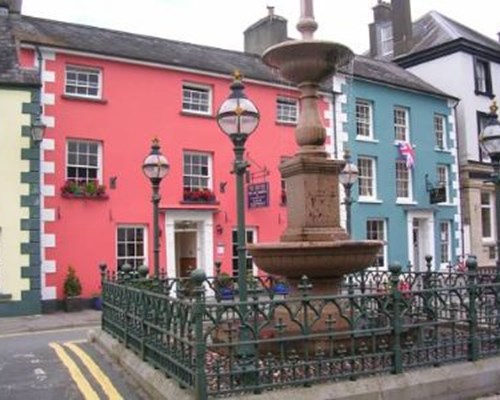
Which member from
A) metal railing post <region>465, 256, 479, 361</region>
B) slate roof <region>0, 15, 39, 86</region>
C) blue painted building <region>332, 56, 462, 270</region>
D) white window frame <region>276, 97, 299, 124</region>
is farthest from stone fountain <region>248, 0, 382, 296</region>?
blue painted building <region>332, 56, 462, 270</region>

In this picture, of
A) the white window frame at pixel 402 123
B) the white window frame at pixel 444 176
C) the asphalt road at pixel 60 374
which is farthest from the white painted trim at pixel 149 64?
the asphalt road at pixel 60 374

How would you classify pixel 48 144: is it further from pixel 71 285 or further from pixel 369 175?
pixel 369 175

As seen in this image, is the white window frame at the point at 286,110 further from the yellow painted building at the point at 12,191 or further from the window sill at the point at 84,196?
the yellow painted building at the point at 12,191

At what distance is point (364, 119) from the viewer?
→ 26625 millimetres

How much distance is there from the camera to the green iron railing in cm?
566

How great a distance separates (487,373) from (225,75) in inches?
683

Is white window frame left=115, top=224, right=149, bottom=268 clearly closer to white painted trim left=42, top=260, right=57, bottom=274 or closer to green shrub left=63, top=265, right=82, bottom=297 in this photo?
green shrub left=63, top=265, right=82, bottom=297

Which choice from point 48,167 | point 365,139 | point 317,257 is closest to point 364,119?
point 365,139

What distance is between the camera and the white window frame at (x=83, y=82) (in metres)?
19.5

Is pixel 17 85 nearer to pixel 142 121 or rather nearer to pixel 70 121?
pixel 70 121

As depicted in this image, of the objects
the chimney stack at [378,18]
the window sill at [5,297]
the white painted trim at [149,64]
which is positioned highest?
the chimney stack at [378,18]

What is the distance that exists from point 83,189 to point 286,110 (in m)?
9.27

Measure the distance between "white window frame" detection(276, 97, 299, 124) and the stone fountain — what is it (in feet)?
51.4

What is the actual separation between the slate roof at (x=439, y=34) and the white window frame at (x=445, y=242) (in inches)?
367
